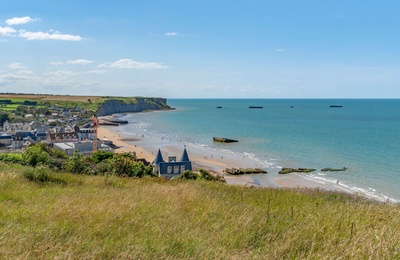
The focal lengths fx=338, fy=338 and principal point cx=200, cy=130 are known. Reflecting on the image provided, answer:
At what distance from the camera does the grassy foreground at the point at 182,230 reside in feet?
14.9

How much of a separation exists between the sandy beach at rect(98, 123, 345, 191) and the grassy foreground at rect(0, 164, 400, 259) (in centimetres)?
2519

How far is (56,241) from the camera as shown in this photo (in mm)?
4902

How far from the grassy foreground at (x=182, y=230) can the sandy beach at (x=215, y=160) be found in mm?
25187

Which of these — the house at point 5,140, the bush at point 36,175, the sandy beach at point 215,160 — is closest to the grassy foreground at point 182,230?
the bush at point 36,175

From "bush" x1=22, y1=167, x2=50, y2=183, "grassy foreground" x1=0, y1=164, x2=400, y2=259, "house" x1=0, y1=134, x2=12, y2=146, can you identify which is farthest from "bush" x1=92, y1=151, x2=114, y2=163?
"grassy foreground" x1=0, y1=164, x2=400, y2=259

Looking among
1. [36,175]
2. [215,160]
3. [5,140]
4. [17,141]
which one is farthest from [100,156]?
[36,175]

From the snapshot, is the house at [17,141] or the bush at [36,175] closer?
the bush at [36,175]

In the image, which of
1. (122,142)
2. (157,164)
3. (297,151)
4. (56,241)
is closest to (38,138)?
(122,142)

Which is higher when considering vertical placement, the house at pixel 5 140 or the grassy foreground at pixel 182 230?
the grassy foreground at pixel 182 230

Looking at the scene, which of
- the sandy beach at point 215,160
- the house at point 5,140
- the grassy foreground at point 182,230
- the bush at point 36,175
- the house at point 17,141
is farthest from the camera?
the house at point 5,140

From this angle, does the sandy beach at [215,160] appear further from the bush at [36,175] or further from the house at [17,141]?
the bush at [36,175]

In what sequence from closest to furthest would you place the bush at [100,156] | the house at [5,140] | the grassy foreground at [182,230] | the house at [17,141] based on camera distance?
the grassy foreground at [182,230], the bush at [100,156], the house at [17,141], the house at [5,140]

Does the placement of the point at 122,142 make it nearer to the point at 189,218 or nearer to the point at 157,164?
the point at 157,164

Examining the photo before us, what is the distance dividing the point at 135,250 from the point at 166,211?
7.16 feet
